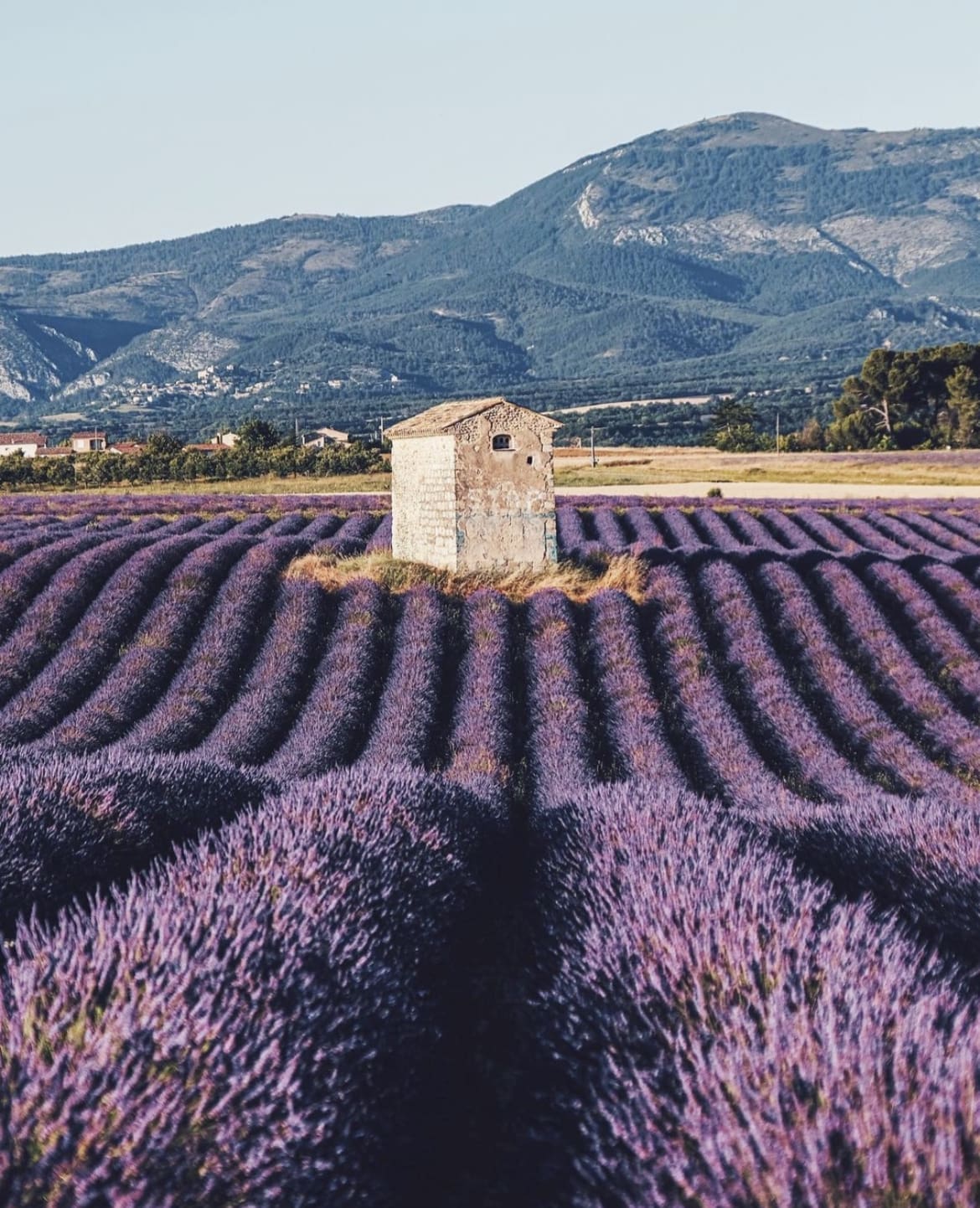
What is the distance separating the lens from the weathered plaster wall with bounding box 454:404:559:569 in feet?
66.8

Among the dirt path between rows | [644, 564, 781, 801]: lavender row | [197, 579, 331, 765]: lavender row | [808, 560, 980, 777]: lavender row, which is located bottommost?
the dirt path between rows

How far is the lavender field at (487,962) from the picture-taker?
3.50 metres

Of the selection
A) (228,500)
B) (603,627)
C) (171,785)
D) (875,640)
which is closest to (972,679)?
(875,640)

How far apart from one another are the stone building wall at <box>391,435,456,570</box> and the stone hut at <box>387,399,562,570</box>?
0.04ft

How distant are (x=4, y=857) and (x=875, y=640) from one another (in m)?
14.7

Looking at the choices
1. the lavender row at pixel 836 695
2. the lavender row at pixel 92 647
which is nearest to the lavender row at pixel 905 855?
the lavender row at pixel 836 695

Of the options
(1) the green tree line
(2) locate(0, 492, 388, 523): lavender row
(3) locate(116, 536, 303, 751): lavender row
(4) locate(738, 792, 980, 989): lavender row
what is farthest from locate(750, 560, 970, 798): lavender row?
(1) the green tree line

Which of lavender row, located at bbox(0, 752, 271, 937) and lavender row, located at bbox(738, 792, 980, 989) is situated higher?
lavender row, located at bbox(0, 752, 271, 937)

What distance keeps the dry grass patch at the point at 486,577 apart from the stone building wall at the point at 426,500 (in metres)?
0.36

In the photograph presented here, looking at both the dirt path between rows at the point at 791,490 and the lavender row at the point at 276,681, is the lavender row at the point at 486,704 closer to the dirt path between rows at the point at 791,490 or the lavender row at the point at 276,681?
the lavender row at the point at 276,681

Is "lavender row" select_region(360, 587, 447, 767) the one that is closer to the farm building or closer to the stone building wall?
the stone building wall

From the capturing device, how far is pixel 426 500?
21.0 metres

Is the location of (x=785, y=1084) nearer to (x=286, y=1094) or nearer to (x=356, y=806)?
(x=286, y=1094)

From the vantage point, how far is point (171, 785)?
8.48 metres
